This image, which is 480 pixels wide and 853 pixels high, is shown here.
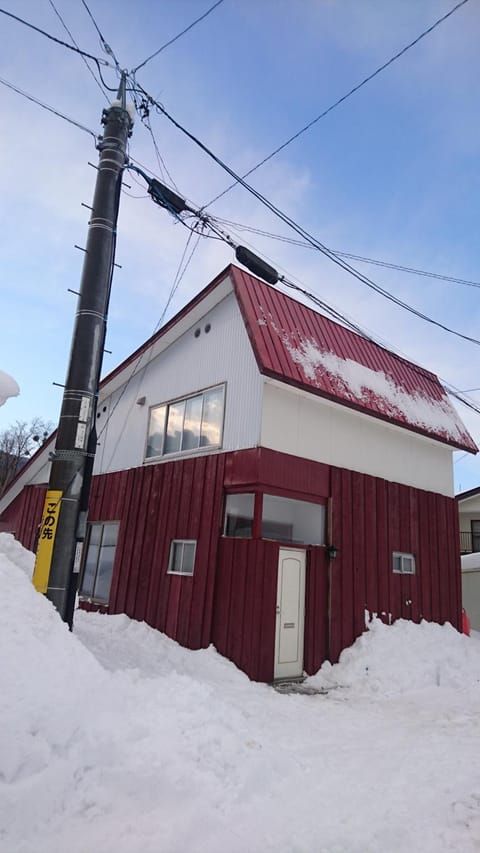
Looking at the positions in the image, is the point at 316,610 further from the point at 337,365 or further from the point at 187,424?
the point at 337,365

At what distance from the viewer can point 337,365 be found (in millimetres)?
10961

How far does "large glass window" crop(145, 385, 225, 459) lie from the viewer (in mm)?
10688

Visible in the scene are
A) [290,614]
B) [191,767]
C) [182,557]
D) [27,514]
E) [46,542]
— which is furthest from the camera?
[27,514]

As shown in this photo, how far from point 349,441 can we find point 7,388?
6.78m

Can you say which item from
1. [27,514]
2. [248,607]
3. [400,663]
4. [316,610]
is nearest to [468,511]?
[400,663]

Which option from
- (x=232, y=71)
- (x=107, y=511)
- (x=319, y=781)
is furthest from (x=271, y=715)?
(x=232, y=71)

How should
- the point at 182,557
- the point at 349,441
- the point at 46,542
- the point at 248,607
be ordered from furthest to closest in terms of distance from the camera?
the point at 349,441 → the point at 182,557 → the point at 248,607 → the point at 46,542

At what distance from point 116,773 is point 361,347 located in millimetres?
10554

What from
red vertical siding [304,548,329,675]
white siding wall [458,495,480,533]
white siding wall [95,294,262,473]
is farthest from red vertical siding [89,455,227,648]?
white siding wall [458,495,480,533]

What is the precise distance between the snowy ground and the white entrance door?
5.90 feet

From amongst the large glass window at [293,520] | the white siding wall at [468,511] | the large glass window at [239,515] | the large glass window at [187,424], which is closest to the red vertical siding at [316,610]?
the large glass window at [293,520]

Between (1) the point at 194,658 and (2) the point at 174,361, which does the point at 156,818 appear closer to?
(1) the point at 194,658

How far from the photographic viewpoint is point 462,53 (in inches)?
318

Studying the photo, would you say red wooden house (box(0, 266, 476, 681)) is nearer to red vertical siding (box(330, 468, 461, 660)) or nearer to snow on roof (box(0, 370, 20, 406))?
red vertical siding (box(330, 468, 461, 660))
